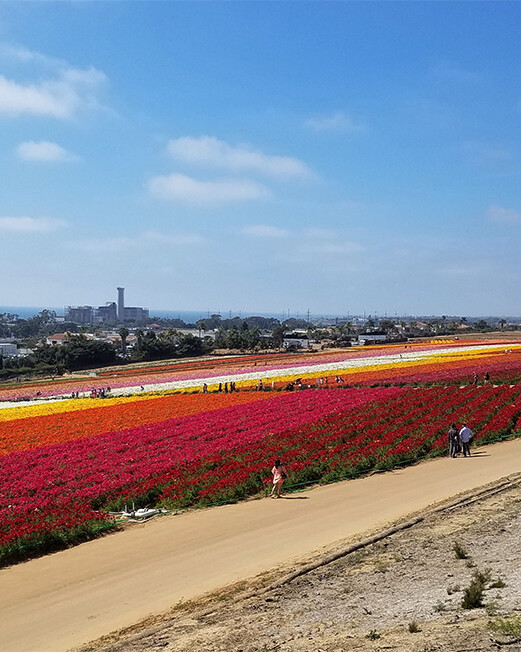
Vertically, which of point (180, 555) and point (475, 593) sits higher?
point (475, 593)

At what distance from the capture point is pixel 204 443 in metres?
25.7

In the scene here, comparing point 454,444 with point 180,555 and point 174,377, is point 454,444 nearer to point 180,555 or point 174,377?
point 180,555

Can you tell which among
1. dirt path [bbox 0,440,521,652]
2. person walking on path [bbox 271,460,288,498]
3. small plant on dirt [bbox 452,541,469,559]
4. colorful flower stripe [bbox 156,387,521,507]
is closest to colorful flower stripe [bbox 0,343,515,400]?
colorful flower stripe [bbox 156,387,521,507]

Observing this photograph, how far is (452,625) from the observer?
30.9 feet

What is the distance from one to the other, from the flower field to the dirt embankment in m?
6.14

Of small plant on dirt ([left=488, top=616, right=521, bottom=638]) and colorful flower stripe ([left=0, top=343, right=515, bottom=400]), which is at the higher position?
small plant on dirt ([left=488, top=616, right=521, bottom=638])

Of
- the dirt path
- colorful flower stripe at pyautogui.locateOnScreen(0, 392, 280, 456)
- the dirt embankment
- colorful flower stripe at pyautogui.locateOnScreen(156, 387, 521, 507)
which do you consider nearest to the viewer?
A: the dirt embankment

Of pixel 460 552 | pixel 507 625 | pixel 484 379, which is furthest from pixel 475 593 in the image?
pixel 484 379

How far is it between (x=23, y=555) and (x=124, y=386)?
142ft

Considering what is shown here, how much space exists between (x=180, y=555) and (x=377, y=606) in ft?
18.0

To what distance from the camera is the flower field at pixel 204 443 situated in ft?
61.1

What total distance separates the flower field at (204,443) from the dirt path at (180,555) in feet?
3.87

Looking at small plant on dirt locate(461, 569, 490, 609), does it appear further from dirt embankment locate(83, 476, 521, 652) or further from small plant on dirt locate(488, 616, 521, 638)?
small plant on dirt locate(488, 616, 521, 638)

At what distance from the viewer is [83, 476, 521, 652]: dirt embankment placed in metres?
9.27
